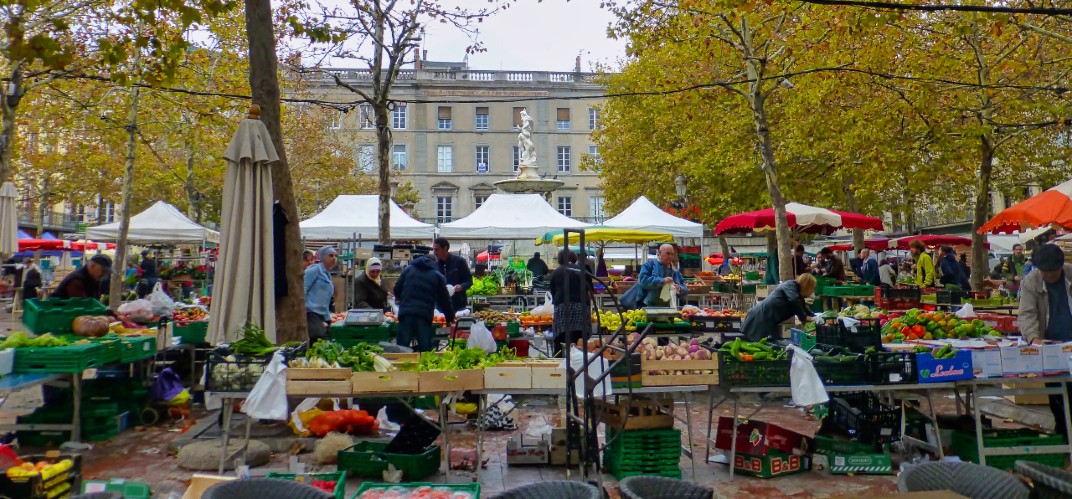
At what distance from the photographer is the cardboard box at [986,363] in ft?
21.1

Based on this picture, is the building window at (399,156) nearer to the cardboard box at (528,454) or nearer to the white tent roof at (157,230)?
the white tent roof at (157,230)

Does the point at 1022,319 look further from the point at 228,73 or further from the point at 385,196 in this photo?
the point at 228,73

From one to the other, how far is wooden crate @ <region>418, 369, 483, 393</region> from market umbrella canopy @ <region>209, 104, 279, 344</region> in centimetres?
178

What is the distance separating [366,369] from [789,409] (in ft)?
17.6

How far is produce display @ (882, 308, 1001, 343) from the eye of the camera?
26.3 ft

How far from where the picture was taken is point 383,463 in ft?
20.5

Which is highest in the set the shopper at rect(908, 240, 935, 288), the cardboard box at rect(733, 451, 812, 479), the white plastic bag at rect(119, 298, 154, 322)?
the shopper at rect(908, 240, 935, 288)

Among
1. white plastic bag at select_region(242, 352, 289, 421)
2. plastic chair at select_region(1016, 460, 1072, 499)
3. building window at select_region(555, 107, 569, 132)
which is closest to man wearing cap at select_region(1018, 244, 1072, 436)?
plastic chair at select_region(1016, 460, 1072, 499)

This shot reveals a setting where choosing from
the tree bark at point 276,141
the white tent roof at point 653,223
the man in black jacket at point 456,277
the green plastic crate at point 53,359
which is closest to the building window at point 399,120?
the white tent roof at point 653,223

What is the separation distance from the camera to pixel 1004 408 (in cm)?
870

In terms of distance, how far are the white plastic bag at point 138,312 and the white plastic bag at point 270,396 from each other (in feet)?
14.2

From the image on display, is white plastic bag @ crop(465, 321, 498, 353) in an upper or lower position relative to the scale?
lower

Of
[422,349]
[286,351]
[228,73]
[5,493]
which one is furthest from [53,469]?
[228,73]

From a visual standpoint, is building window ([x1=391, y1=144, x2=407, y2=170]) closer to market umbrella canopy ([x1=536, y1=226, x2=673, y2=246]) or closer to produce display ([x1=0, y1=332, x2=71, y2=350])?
market umbrella canopy ([x1=536, y1=226, x2=673, y2=246])
